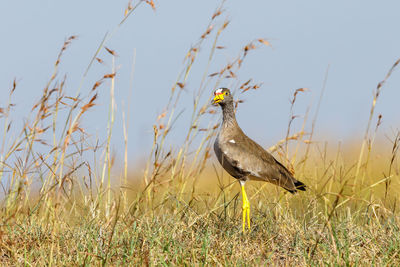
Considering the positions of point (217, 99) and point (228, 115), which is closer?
point (217, 99)

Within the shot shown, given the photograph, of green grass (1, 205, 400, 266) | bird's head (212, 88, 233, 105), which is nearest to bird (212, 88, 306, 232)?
bird's head (212, 88, 233, 105)

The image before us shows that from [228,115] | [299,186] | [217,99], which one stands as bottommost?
[299,186]

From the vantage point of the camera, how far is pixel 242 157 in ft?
20.1

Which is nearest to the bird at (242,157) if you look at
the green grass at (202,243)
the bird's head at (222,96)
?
the bird's head at (222,96)

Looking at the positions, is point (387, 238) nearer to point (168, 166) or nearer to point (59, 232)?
point (168, 166)

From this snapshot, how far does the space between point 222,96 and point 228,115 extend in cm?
28

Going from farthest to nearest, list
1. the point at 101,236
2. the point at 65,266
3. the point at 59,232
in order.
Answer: the point at 59,232 < the point at 101,236 < the point at 65,266

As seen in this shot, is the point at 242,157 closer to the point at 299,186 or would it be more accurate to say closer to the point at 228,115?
the point at 228,115

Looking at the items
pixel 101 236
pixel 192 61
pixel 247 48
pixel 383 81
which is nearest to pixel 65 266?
pixel 101 236

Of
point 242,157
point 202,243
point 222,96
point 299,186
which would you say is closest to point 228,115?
point 222,96

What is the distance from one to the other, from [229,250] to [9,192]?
2.06 m

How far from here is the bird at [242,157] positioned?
241 inches

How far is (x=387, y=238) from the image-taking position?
4984 mm

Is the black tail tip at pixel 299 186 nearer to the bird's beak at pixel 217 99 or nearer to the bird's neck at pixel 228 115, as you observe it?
the bird's neck at pixel 228 115
